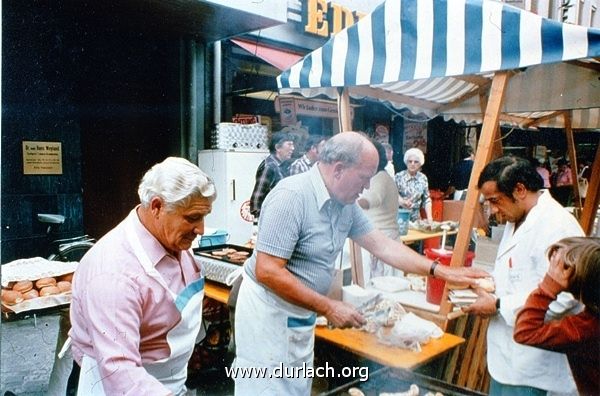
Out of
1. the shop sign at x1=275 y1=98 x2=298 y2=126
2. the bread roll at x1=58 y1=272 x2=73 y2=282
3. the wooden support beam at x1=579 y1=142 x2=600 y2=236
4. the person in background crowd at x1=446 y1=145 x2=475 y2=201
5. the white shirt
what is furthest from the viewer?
the shop sign at x1=275 y1=98 x2=298 y2=126

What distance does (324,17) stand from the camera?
5773 millimetres

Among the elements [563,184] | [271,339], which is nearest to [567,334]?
[271,339]

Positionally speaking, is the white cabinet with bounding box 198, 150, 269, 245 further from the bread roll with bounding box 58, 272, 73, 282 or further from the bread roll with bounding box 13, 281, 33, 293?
the bread roll with bounding box 13, 281, 33, 293

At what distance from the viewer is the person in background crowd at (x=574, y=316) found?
123 cm

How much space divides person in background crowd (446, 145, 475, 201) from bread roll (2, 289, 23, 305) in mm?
3755

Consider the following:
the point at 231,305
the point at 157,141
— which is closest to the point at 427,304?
the point at 231,305

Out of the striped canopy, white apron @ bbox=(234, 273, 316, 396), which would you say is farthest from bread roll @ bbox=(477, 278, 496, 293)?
the striped canopy

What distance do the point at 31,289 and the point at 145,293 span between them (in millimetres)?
1147

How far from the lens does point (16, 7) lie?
10.1 feet

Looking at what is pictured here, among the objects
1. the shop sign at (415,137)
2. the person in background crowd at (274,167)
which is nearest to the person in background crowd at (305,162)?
the person in background crowd at (274,167)

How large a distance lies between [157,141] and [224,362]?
2392mm

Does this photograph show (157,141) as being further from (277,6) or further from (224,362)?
(224,362)

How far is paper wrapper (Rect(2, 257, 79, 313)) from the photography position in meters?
1.92

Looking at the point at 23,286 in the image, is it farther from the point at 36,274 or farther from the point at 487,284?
the point at 487,284
